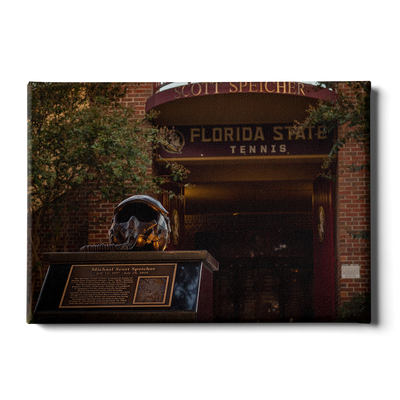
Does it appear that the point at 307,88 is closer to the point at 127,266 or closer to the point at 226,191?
the point at 226,191

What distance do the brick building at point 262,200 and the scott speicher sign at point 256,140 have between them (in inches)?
0.5

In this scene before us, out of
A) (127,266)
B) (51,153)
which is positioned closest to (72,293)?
(127,266)

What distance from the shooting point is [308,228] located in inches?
268

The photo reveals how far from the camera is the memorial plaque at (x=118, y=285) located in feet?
18.9

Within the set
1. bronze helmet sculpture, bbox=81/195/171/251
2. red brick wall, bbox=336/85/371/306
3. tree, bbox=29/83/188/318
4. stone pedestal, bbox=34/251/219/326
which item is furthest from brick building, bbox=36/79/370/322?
stone pedestal, bbox=34/251/219/326

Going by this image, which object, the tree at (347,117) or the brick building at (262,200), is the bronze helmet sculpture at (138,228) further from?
the tree at (347,117)

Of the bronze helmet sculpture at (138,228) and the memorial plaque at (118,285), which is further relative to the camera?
the bronze helmet sculpture at (138,228)

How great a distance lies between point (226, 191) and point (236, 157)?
1.35 ft

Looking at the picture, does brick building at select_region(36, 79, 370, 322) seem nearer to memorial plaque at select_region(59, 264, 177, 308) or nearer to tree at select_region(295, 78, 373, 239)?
tree at select_region(295, 78, 373, 239)

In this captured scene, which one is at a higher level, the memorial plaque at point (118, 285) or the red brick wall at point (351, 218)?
the red brick wall at point (351, 218)

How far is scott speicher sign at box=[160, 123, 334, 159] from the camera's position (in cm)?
686

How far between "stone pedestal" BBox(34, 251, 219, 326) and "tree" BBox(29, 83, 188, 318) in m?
0.73

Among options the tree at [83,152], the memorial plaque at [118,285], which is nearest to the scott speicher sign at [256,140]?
the tree at [83,152]

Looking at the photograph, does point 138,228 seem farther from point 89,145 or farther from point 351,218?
point 351,218
